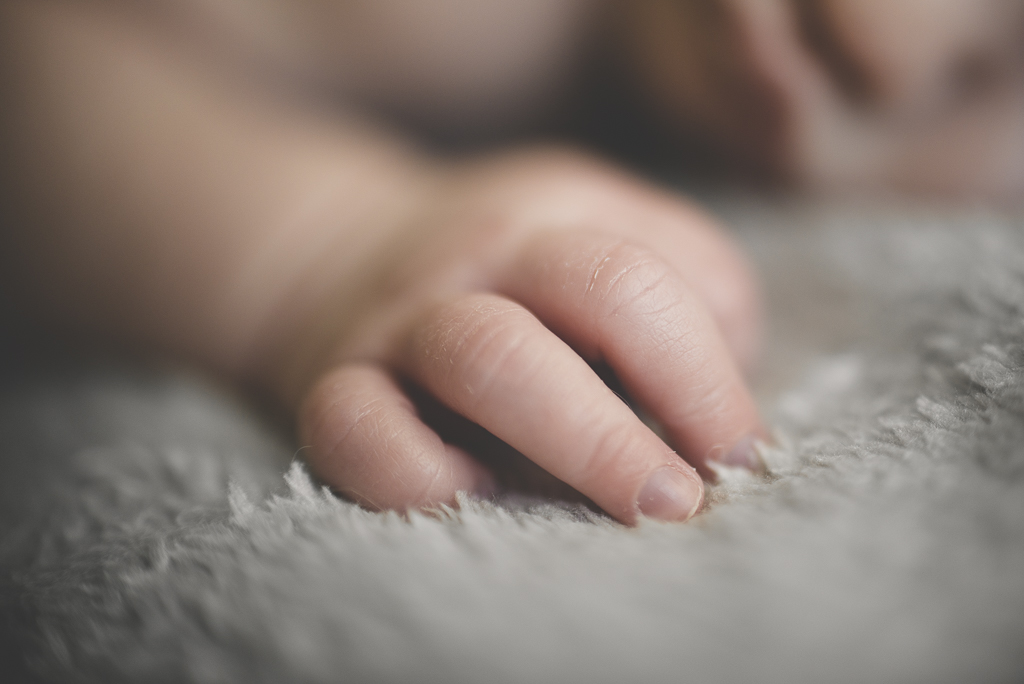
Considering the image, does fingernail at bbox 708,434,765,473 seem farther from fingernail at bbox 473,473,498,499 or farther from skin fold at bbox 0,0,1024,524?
fingernail at bbox 473,473,498,499

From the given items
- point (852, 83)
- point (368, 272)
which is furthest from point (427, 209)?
point (852, 83)

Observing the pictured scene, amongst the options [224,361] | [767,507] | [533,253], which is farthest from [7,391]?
[767,507]

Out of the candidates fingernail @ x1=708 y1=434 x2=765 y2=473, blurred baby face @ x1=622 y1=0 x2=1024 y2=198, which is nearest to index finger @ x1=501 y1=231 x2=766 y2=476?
fingernail @ x1=708 y1=434 x2=765 y2=473

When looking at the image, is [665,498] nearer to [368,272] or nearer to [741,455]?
[741,455]

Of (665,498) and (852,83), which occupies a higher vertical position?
(852,83)

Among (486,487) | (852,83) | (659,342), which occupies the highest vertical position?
(852,83)

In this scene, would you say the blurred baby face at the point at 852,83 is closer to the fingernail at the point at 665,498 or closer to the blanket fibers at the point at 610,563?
the blanket fibers at the point at 610,563
